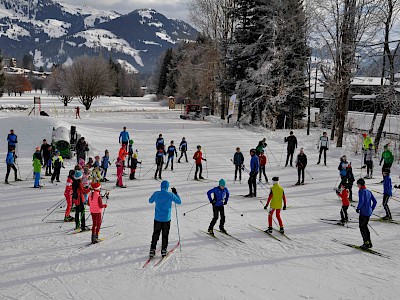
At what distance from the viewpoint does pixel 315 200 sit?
1284 cm

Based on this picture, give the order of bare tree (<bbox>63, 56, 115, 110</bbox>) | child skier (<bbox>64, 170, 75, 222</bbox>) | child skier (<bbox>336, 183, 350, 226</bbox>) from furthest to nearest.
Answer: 1. bare tree (<bbox>63, 56, 115, 110</bbox>)
2. child skier (<bbox>336, 183, 350, 226</bbox>)
3. child skier (<bbox>64, 170, 75, 222</bbox>)

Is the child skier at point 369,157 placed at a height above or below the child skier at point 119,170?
above

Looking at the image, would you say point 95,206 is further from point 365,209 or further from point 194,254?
point 365,209

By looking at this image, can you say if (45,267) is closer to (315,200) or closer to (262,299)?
(262,299)

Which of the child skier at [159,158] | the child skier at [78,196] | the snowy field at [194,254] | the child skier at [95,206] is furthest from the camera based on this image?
the child skier at [159,158]

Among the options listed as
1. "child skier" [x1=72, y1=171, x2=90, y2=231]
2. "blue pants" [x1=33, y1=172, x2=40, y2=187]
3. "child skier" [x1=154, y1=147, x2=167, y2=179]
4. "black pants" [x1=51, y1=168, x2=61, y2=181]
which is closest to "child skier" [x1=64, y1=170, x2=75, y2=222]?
"child skier" [x1=72, y1=171, x2=90, y2=231]

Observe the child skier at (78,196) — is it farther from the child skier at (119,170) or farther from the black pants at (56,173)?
the black pants at (56,173)

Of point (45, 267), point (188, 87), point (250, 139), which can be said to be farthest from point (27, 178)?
point (188, 87)

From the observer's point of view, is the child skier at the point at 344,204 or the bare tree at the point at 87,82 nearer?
the child skier at the point at 344,204

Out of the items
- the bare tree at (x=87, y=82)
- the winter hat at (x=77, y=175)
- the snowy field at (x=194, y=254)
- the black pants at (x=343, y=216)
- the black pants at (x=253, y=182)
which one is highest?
the bare tree at (x=87, y=82)

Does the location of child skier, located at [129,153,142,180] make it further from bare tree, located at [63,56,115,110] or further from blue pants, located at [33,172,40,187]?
bare tree, located at [63,56,115,110]

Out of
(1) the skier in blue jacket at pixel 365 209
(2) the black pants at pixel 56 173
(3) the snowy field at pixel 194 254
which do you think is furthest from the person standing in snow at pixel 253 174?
(2) the black pants at pixel 56 173

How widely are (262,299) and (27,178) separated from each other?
40.9ft

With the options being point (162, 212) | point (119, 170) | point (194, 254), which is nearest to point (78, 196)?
point (162, 212)
